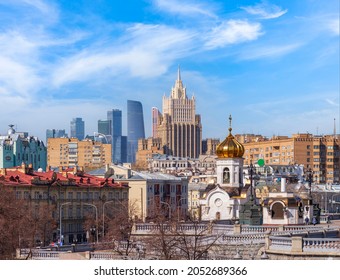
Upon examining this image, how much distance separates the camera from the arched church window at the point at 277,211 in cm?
4925

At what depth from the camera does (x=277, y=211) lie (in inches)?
1943

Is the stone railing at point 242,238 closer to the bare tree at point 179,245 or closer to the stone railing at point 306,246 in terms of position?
the bare tree at point 179,245

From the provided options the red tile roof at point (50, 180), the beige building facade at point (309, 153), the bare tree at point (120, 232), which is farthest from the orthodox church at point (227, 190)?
the beige building facade at point (309, 153)

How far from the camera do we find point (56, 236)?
7488 cm

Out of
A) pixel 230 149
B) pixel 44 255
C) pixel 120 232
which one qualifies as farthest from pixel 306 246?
pixel 230 149

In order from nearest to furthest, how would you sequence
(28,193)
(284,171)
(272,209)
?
(272,209) < (28,193) < (284,171)

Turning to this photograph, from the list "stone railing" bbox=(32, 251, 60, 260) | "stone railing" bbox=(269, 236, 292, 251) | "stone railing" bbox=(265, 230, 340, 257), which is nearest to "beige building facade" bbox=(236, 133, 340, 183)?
"stone railing" bbox=(32, 251, 60, 260)

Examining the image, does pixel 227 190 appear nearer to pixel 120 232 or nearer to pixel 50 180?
pixel 120 232

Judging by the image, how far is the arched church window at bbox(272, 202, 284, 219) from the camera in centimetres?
4925
